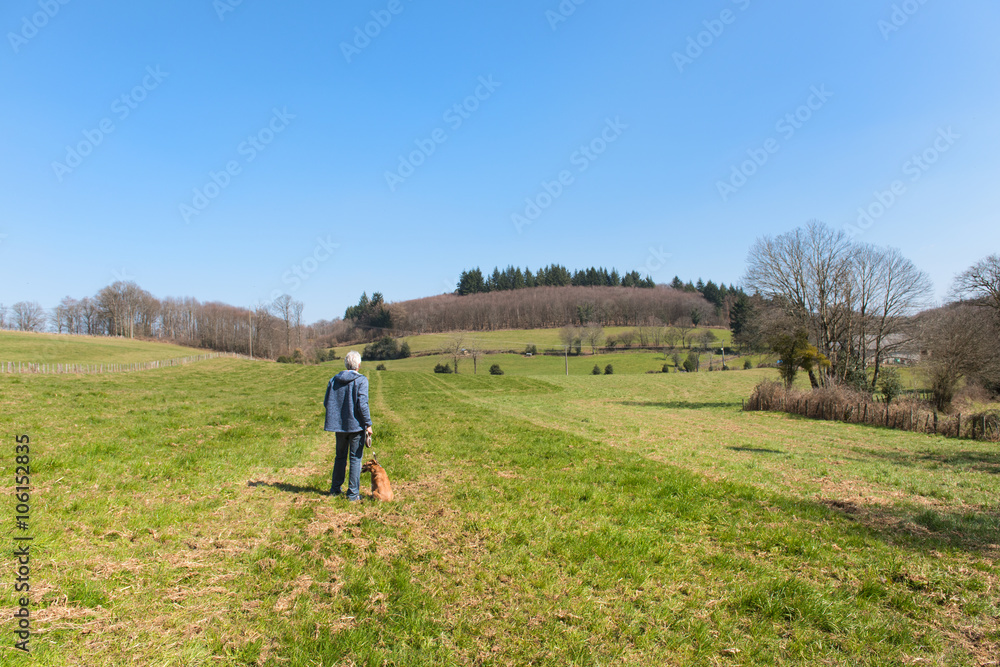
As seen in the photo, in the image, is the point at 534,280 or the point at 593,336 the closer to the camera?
the point at 593,336

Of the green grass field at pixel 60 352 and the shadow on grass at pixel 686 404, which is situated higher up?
the green grass field at pixel 60 352

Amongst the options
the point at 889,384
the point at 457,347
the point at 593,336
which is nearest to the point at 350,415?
the point at 889,384

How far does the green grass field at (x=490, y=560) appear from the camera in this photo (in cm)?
385

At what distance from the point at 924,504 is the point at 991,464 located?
30.3 feet

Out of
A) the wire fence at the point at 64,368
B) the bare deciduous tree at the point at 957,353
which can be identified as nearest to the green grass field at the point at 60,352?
the wire fence at the point at 64,368

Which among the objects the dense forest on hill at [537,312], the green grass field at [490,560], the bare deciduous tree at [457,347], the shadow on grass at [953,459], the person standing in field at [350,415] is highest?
the dense forest on hill at [537,312]

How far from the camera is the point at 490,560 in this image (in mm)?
5504

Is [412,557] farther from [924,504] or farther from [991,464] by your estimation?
[991,464]

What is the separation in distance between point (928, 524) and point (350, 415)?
8.93 metres

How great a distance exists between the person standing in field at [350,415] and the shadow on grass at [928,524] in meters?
7.65

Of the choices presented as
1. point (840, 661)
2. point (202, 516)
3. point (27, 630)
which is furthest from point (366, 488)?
A: point (840, 661)

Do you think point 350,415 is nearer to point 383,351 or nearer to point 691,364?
point 691,364

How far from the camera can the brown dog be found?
7.57 metres

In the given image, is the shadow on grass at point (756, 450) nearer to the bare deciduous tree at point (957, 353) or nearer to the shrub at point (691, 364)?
the bare deciduous tree at point (957, 353)
